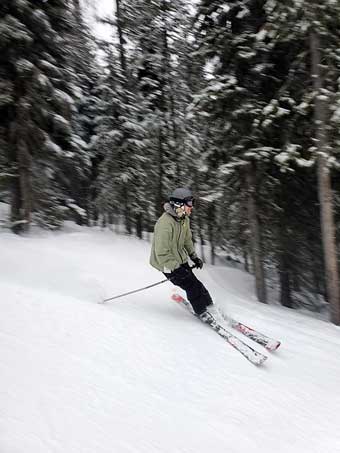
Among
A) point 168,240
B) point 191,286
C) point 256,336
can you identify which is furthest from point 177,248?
point 256,336

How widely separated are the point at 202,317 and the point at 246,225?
6.88 metres

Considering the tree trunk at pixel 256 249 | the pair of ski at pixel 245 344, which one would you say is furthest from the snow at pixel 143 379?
the tree trunk at pixel 256 249

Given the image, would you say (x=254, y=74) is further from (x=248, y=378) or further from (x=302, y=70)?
(x=248, y=378)

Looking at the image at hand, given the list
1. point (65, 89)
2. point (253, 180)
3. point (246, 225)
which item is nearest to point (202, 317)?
point (253, 180)

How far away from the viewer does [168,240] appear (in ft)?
22.6

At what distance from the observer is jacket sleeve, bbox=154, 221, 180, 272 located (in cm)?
684

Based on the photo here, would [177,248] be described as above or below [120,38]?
below

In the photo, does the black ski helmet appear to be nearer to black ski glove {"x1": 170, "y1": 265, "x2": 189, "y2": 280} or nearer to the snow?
Result: black ski glove {"x1": 170, "y1": 265, "x2": 189, "y2": 280}

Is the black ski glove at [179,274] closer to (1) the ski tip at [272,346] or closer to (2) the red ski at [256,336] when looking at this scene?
(2) the red ski at [256,336]

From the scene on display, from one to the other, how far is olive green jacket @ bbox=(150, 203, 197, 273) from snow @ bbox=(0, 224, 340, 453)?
3.25 feet

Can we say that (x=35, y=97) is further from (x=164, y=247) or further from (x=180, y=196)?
(x=164, y=247)

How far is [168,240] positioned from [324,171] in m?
4.87

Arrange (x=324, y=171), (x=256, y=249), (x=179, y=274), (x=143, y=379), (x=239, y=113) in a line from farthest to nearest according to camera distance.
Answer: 1. (x=256, y=249)
2. (x=239, y=113)
3. (x=324, y=171)
4. (x=179, y=274)
5. (x=143, y=379)

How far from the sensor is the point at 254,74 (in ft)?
37.6
